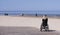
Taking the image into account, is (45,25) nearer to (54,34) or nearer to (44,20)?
(44,20)

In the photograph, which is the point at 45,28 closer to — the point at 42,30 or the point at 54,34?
the point at 42,30

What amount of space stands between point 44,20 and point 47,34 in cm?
231

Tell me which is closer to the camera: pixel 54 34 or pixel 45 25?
pixel 54 34

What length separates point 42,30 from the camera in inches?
701

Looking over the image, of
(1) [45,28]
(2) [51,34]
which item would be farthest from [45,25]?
(2) [51,34]

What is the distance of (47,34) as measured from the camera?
50.1 feet

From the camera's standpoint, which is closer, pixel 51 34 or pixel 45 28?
pixel 51 34

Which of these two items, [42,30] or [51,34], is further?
[42,30]

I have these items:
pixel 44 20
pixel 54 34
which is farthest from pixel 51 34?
pixel 44 20

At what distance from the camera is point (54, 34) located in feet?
50.3

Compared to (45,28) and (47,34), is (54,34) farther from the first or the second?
(45,28)

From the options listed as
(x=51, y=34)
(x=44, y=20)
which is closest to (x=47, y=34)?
(x=51, y=34)

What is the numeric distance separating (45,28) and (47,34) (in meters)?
2.43

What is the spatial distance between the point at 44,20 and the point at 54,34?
2.35m
